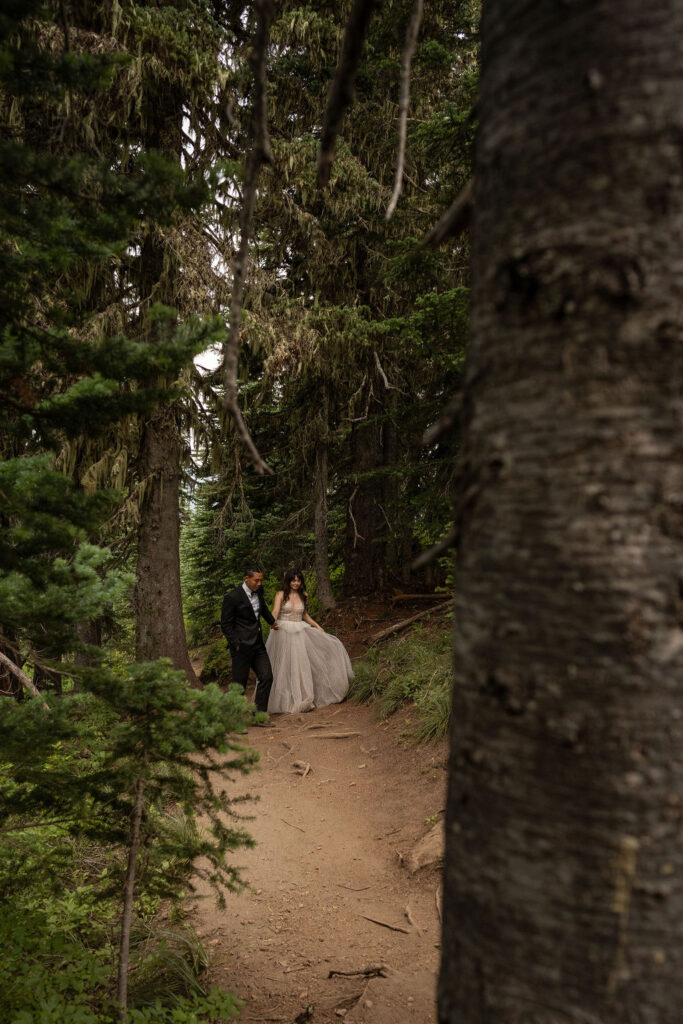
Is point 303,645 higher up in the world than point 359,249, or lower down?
lower down

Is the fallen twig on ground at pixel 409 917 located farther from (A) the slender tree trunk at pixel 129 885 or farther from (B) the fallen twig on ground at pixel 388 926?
(A) the slender tree trunk at pixel 129 885

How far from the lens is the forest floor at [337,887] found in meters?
4.18

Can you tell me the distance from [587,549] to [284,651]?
998cm

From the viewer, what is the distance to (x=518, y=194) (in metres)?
1.13

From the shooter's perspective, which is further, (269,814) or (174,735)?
(269,814)

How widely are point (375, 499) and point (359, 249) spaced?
5055 millimetres

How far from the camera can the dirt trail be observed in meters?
4.17

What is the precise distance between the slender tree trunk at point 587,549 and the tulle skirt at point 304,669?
383 inches

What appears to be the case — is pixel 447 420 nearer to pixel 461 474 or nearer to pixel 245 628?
pixel 461 474

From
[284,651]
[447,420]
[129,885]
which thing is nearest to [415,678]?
[284,651]

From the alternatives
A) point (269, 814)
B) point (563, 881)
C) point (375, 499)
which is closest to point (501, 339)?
point (563, 881)

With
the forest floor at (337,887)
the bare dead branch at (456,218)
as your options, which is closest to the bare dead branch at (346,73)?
the bare dead branch at (456,218)

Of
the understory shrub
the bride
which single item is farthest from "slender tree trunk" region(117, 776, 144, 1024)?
the bride

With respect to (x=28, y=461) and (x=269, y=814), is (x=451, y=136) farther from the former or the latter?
(x=269, y=814)
